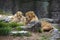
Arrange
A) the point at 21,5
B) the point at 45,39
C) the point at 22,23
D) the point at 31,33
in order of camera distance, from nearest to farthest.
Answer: the point at 45,39, the point at 31,33, the point at 22,23, the point at 21,5

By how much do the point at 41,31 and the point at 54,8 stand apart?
372 inches

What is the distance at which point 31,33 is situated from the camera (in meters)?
6.68

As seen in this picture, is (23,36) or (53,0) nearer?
(23,36)

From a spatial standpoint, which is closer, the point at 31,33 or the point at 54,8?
the point at 31,33

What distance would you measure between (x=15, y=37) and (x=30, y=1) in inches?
384

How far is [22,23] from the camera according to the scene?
7938 mm

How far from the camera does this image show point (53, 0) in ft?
53.5

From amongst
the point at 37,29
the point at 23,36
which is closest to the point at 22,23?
the point at 37,29

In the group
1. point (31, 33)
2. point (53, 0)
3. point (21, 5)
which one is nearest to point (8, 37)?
point (31, 33)

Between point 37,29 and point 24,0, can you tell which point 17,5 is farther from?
point 37,29

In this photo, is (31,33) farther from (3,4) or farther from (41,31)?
(3,4)

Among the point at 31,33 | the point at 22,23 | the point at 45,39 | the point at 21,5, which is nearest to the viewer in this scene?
the point at 45,39

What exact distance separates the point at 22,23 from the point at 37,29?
40.8 inches

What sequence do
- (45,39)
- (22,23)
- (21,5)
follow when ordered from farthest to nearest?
(21,5), (22,23), (45,39)
